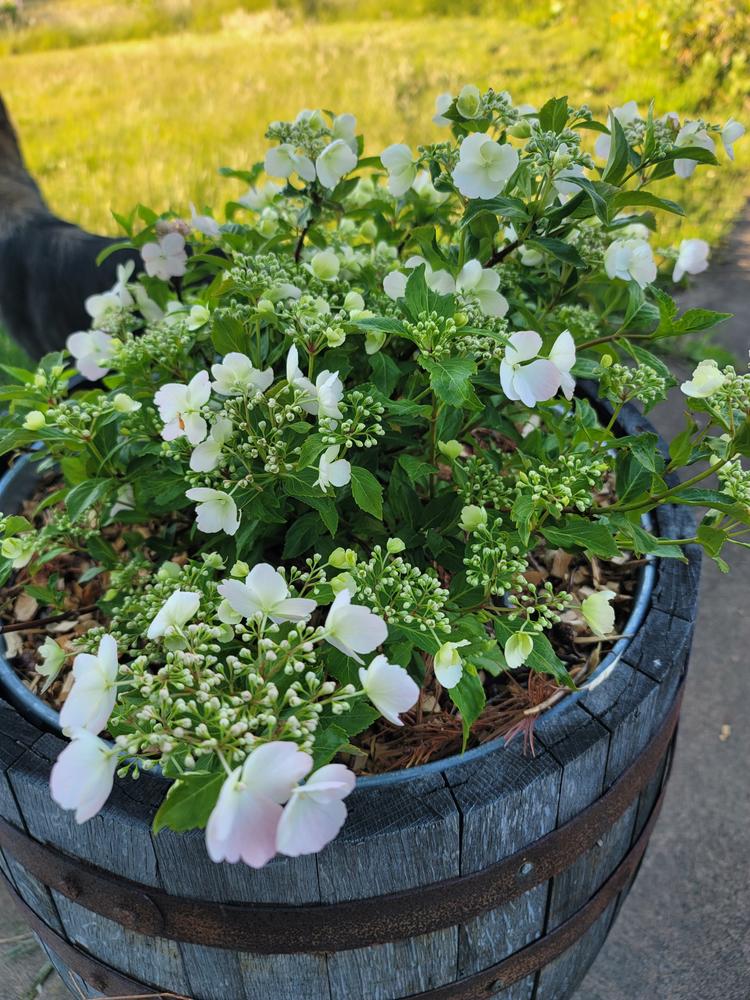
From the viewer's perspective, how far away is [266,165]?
1320 mm

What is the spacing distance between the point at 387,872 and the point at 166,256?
1032 millimetres

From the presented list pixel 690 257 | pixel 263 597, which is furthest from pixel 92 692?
pixel 690 257

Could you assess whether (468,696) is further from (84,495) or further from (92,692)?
(84,495)

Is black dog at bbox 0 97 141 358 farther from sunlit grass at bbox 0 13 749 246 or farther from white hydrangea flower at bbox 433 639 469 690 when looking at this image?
white hydrangea flower at bbox 433 639 469 690

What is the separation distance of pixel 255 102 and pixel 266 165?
5816 millimetres

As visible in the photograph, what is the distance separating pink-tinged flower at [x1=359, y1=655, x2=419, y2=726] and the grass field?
427 cm

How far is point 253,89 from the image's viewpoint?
681cm

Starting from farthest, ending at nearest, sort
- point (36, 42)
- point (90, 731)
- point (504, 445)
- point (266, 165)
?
point (36, 42), point (504, 445), point (266, 165), point (90, 731)

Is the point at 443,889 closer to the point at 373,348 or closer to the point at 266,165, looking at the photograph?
the point at 373,348

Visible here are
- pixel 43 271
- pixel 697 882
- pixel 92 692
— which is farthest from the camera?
pixel 43 271

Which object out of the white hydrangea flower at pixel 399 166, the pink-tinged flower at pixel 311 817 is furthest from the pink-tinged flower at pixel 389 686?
the white hydrangea flower at pixel 399 166

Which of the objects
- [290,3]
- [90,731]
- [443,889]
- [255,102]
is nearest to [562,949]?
[443,889]

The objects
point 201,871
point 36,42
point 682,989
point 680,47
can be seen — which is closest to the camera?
point 201,871

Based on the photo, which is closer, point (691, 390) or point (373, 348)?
point (691, 390)
